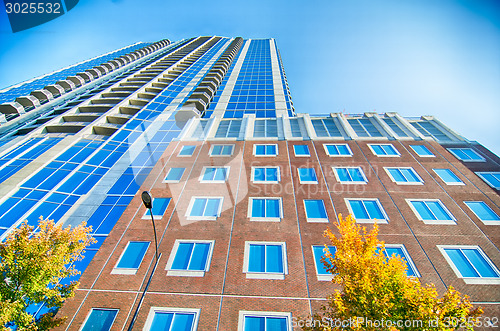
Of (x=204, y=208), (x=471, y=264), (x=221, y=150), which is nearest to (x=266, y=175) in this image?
(x=204, y=208)

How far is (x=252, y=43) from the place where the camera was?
4031 inches

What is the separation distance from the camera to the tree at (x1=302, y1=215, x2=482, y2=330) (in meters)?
7.50

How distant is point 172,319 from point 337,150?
19097 mm

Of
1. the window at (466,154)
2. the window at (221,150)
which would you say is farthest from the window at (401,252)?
the window at (221,150)

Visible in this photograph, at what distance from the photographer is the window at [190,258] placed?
13.7 meters

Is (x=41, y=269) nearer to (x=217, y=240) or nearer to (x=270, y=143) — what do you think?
(x=217, y=240)

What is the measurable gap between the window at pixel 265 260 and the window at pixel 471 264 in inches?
Result: 384

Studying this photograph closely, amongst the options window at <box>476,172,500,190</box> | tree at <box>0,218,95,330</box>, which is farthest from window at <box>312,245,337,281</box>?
window at <box>476,172,500,190</box>

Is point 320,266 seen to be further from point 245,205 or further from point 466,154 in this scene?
point 466,154

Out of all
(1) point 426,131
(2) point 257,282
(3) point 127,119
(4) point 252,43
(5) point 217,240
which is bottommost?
(2) point 257,282

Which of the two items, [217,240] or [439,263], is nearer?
[439,263]

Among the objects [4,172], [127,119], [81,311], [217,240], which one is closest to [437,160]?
[217,240]

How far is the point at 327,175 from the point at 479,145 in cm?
1591

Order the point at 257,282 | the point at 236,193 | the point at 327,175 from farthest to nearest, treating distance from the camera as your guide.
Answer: the point at 327,175 < the point at 236,193 < the point at 257,282
